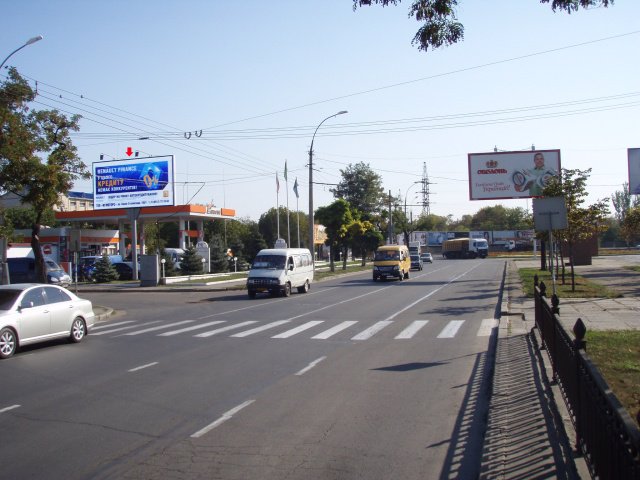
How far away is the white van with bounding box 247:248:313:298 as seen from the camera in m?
29.9

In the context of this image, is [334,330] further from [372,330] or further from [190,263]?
[190,263]

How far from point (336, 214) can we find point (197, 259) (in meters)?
12.7

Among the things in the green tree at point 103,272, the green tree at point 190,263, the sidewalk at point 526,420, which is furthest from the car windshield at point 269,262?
the green tree at point 190,263

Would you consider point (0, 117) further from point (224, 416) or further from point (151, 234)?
point (151, 234)

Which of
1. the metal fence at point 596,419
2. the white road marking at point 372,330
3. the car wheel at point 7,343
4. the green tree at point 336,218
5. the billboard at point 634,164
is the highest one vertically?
the billboard at point 634,164

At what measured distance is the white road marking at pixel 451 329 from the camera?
15.6 m

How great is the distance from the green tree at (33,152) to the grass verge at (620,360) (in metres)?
20.5

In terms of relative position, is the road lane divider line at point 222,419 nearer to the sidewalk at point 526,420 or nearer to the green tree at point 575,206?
the sidewalk at point 526,420

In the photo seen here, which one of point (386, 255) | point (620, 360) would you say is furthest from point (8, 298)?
point (386, 255)

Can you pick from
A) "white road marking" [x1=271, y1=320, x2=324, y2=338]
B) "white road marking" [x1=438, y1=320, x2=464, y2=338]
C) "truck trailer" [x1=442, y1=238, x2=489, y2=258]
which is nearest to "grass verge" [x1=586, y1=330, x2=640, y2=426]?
"white road marking" [x1=438, y1=320, x2=464, y2=338]

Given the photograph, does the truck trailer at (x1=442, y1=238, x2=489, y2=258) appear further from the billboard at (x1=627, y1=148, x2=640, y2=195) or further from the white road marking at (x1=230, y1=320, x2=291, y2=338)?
the white road marking at (x1=230, y1=320, x2=291, y2=338)

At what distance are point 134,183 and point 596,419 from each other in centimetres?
4536

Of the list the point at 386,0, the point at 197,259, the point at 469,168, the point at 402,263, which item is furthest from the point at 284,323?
the point at 197,259

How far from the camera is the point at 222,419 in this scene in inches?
306
